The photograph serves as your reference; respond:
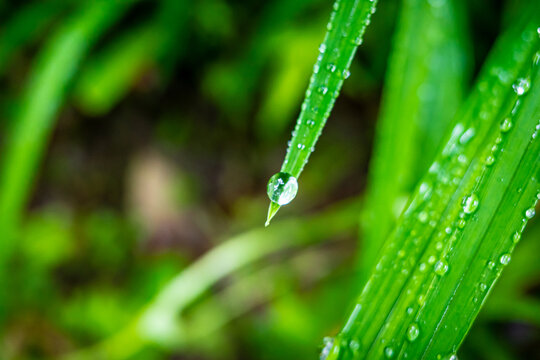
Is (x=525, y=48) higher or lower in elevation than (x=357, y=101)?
lower

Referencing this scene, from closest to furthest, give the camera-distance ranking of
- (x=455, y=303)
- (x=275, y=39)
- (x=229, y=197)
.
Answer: (x=455, y=303) < (x=275, y=39) < (x=229, y=197)

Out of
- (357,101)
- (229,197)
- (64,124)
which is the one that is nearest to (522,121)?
(357,101)

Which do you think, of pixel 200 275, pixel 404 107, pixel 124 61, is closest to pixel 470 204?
pixel 404 107

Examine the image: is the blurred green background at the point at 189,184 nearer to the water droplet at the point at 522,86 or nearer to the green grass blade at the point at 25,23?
the green grass blade at the point at 25,23

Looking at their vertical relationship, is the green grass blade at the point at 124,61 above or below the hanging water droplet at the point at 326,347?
above

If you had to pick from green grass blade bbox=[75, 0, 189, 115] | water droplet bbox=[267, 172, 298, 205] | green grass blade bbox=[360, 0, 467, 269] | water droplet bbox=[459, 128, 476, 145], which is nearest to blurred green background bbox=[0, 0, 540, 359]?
green grass blade bbox=[75, 0, 189, 115]

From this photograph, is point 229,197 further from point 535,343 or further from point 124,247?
point 535,343

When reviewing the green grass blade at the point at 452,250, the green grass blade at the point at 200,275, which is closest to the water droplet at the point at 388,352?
the green grass blade at the point at 452,250
